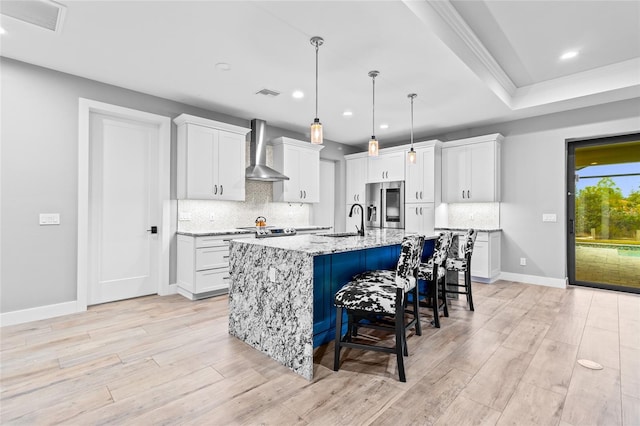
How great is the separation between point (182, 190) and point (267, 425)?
3.50 meters

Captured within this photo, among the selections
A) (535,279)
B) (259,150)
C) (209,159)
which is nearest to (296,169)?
(259,150)

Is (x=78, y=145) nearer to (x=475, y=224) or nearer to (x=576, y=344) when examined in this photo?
(x=576, y=344)

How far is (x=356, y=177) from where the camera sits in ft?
23.2

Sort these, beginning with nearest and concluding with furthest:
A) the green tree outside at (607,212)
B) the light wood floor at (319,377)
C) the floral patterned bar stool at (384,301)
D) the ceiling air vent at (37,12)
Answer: the light wood floor at (319,377)
the floral patterned bar stool at (384,301)
the ceiling air vent at (37,12)
the green tree outside at (607,212)

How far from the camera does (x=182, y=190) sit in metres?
4.44

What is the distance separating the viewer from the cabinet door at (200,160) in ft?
14.4

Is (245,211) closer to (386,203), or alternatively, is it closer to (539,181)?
(386,203)

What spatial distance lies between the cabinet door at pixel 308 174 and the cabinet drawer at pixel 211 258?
6.59 ft

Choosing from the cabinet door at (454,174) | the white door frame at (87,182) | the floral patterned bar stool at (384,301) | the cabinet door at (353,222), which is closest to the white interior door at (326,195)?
the cabinet door at (353,222)

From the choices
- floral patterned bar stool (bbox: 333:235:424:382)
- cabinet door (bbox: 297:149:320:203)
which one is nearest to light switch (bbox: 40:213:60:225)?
floral patterned bar stool (bbox: 333:235:424:382)

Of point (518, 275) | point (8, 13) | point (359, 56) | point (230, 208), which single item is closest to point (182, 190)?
point (230, 208)

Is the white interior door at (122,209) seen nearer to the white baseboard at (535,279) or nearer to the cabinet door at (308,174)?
the cabinet door at (308,174)

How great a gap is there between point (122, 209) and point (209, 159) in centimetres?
131

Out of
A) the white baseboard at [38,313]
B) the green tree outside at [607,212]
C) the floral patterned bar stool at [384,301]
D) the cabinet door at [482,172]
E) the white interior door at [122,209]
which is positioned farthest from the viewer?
the cabinet door at [482,172]
